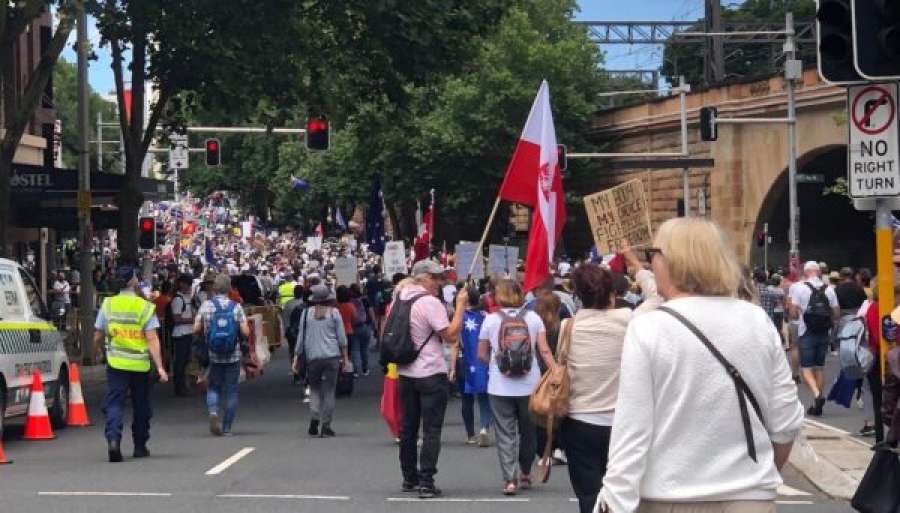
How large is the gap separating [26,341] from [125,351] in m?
2.55

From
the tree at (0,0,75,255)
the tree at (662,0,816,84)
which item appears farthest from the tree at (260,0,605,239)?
the tree at (0,0,75,255)

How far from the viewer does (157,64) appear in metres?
25.1

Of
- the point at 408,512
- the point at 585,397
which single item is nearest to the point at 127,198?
the point at 408,512

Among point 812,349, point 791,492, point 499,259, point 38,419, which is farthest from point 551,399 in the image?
point 499,259

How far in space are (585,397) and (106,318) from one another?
7241mm

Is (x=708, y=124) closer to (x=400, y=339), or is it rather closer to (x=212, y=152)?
(x=212, y=152)

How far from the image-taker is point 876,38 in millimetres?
8844

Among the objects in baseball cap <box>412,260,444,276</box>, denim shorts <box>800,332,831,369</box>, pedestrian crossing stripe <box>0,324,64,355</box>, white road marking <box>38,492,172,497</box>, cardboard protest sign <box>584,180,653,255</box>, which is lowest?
white road marking <box>38,492,172,497</box>

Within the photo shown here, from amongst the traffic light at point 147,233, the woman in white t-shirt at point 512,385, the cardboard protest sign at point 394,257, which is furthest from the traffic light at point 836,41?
the traffic light at point 147,233

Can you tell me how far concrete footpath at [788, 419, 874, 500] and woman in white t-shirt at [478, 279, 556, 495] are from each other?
6.66ft

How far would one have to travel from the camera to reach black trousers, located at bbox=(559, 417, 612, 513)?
8.29 metres

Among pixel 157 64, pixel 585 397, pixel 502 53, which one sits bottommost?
pixel 585 397

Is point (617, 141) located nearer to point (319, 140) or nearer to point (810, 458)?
point (319, 140)

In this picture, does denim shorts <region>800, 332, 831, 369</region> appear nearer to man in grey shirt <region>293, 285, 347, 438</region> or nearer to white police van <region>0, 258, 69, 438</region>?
man in grey shirt <region>293, 285, 347, 438</region>
